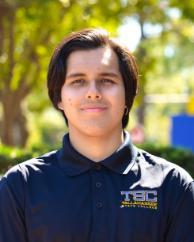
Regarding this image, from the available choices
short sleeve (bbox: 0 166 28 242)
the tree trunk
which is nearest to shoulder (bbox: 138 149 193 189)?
short sleeve (bbox: 0 166 28 242)

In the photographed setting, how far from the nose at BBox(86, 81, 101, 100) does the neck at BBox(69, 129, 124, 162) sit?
16 centimetres

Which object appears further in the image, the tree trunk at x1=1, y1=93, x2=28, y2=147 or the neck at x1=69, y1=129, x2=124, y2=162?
the tree trunk at x1=1, y1=93, x2=28, y2=147

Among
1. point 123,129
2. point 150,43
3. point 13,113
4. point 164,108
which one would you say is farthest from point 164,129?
point 123,129

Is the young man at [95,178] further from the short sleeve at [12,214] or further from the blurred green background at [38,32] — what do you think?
the blurred green background at [38,32]

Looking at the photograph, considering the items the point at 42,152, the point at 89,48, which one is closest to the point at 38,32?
the point at 42,152

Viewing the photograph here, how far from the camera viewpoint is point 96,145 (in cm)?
254

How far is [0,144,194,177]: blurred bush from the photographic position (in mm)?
7922

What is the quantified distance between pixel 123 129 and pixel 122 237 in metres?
0.52

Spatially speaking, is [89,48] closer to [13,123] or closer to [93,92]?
[93,92]

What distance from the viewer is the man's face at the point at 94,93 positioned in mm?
2486

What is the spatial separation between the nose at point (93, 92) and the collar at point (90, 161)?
0.78 ft

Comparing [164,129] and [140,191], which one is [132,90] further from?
[164,129]

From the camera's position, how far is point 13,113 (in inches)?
505

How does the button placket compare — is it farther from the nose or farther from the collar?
the nose
